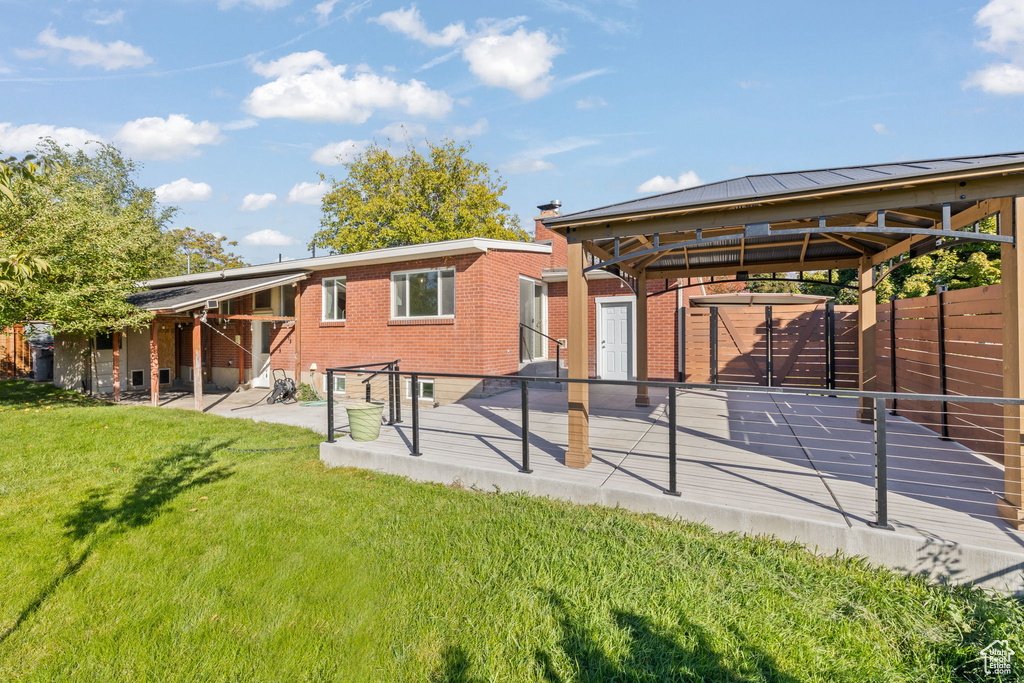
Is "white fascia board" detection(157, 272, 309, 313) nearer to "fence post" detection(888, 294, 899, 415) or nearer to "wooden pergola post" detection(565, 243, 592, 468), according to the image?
"wooden pergola post" detection(565, 243, 592, 468)

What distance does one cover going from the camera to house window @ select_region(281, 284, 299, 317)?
44.5 ft

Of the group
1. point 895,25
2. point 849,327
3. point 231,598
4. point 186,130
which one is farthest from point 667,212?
point 186,130

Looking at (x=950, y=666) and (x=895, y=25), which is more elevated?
(x=895, y=25)

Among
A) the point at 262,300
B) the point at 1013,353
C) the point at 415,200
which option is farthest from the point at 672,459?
the point at 415,200

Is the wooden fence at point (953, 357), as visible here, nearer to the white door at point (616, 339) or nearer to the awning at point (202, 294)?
the white door at point (616, 339)

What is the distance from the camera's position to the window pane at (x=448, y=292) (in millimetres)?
10945

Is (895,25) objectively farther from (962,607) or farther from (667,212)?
(962,607)

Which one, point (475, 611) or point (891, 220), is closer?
point (475, 611)

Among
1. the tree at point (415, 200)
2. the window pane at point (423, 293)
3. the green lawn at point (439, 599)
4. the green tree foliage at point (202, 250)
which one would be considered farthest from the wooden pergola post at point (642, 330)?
the green tree foliage at point (202, 250)

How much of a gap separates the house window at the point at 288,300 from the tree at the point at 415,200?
45.9 ft

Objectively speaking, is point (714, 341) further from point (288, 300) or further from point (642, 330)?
point (288, 300)

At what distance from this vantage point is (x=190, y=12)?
9.58m

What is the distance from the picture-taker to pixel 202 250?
3612 centimetres

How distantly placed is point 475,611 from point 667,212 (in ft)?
12.6
